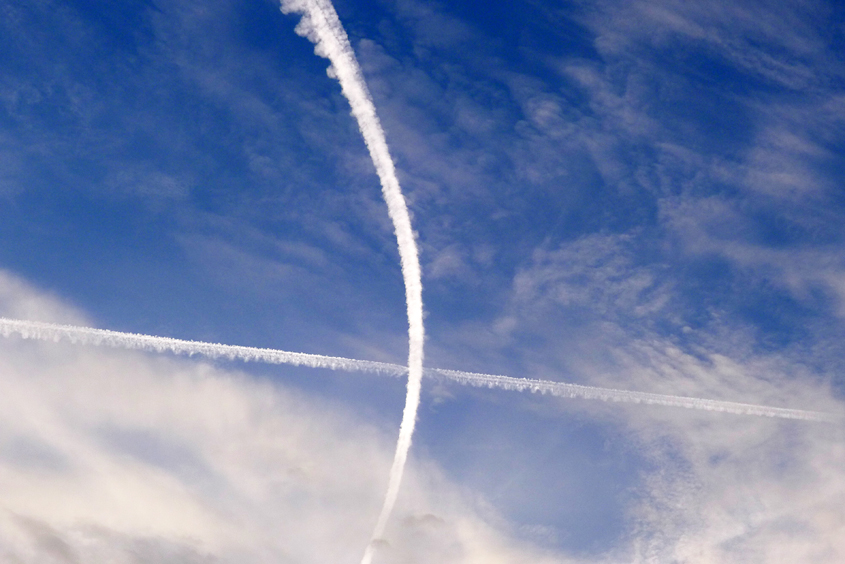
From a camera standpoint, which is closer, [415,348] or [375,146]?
[375,146]

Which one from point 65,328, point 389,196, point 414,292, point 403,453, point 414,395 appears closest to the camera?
point 65,328

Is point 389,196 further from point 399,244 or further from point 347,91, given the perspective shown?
point 347,91

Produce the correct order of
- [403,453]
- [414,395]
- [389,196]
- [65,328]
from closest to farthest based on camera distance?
[65,328] < [389,196] < [414,395] < [403,453]

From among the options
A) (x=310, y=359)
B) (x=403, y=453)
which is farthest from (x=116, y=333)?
(x=403, y=453)

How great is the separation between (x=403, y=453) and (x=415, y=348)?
20526mm

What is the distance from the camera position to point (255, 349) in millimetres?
74188

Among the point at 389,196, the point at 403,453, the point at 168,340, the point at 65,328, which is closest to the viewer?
the point at 65,328

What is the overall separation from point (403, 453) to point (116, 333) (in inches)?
1897

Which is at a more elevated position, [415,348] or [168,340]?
[415,348]

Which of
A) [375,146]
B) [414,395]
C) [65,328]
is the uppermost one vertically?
[375,146]

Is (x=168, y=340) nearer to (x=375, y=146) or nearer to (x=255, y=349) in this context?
(x=255, y=349)

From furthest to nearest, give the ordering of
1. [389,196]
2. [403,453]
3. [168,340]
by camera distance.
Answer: [403,453], [389,196], [168,340]

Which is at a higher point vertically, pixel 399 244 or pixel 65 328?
pixel 399 244

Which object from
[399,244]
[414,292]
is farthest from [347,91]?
[414,292]
